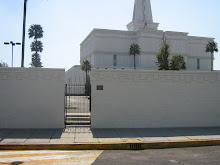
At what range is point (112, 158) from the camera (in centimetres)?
723

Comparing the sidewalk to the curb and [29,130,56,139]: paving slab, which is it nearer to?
[29,130,56,139]: paving slab

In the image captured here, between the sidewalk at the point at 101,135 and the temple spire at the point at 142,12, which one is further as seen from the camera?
the temple spire at the point at 142,12

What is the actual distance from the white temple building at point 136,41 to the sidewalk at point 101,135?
6359cm

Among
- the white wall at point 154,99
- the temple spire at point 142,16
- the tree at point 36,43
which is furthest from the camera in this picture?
the temple spire at point 142,16

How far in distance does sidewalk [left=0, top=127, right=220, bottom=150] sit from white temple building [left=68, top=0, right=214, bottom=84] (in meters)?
63.6

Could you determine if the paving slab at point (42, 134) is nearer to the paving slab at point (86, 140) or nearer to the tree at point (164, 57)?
the paving slab at point (86, 140)

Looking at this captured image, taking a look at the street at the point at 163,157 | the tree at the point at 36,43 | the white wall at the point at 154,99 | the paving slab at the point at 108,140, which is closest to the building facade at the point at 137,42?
the tree at the point at 36,43

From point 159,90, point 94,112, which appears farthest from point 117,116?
point 159,90

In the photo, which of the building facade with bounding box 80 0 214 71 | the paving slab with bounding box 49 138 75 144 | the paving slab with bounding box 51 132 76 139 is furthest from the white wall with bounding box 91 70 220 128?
the building facade with bounding box 80 0 214 71

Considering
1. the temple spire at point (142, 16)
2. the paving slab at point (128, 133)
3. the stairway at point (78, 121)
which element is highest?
the temple spire at point (142, 16)

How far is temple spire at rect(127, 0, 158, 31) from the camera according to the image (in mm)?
81312

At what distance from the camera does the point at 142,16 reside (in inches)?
3243

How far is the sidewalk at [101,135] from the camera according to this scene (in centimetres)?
899

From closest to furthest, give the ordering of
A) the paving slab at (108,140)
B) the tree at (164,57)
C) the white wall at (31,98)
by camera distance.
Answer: the paving slab at (108,140)
the white wall at (31,98)
the tree at (164,57)
